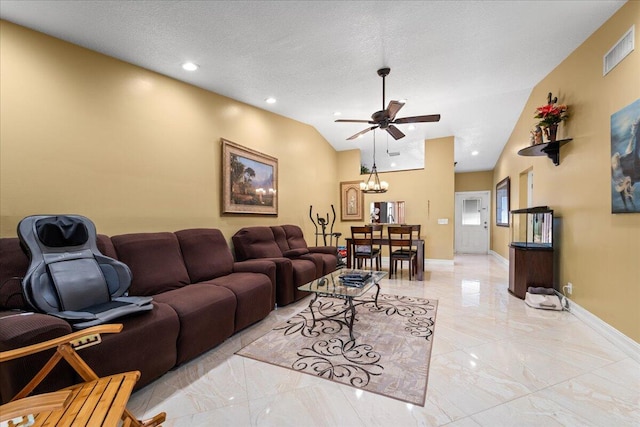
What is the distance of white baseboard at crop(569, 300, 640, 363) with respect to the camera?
7.34 feet

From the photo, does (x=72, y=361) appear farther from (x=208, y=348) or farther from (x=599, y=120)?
(x=599, y=120)

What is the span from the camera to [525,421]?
155cm

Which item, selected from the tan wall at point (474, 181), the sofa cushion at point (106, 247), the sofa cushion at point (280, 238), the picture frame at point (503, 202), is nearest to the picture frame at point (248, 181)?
the sofa cushion at point (280, 238)

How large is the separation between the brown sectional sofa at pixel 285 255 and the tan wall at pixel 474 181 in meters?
6.16

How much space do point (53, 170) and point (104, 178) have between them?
37cm

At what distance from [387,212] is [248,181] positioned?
3.99 meters

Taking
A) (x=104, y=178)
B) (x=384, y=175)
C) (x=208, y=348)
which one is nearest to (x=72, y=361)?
(x=208, y=348)

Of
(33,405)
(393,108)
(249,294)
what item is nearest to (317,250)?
(249,294)

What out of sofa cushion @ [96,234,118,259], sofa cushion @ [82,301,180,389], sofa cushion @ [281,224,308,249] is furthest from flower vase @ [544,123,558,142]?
sofa cushion @ [96,234,118,259]

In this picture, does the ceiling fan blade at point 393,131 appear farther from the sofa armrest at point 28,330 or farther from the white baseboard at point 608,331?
the sofa armrest at point 28,330

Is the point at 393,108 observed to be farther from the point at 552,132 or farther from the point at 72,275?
the point at 72,275

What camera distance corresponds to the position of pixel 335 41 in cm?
286

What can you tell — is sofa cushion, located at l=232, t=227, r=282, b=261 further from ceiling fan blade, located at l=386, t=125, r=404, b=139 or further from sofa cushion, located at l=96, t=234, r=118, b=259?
ceiling fan blade, located at l=386, t=125, r=404, b=139

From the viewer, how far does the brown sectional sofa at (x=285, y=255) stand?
348cm
